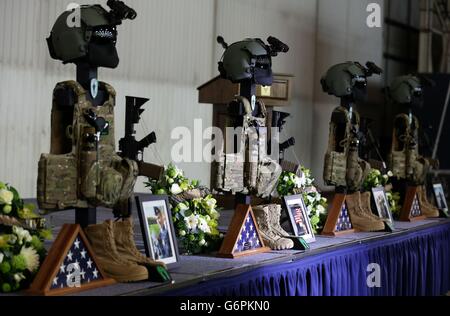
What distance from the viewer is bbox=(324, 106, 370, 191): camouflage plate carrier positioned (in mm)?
5422

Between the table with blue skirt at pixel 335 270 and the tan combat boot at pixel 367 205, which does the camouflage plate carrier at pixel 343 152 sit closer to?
the tan combat boot at pixel 367 205

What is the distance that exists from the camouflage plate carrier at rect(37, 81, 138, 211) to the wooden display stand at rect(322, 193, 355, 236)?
7.30 feet

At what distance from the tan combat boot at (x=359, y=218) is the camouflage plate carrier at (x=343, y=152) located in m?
0.12

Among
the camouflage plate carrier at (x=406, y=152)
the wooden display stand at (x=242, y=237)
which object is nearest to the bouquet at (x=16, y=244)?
the wooden display stand at (x=242, y=237)

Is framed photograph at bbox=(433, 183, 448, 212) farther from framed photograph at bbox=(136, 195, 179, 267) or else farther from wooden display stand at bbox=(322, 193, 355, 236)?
framed photograph at bbox=(136, 195, 179, 267)

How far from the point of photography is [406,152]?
6812 mm

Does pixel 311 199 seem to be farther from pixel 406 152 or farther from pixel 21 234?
pixel 21 234

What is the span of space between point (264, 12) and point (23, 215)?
7291 mm

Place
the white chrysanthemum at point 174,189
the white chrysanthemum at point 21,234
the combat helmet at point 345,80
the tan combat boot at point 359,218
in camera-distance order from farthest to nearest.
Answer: the tan combat boot at point 359,218 → the combat helmet at point 345,80 → the white chrysanthemum at point 174,189 → the white chrysanthemum at point 21,234

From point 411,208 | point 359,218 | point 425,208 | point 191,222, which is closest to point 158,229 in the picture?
point 191,222

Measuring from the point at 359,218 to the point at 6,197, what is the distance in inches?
113

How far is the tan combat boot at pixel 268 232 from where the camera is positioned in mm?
4484

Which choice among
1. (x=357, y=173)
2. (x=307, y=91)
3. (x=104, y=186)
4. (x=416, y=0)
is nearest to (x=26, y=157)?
(x=357, y=173)

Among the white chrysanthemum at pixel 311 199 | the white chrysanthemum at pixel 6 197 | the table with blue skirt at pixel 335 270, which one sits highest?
the white chrysanthemum at pixel 6 197
